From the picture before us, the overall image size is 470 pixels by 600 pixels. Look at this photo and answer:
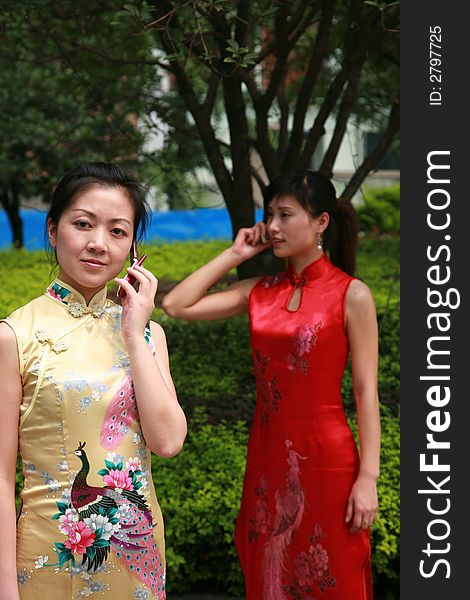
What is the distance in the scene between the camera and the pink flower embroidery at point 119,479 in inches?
83.0

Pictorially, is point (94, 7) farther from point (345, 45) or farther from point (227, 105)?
point (345, 45)

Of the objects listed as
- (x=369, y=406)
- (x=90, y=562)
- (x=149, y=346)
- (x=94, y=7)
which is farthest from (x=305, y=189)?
(x=94, y=7)

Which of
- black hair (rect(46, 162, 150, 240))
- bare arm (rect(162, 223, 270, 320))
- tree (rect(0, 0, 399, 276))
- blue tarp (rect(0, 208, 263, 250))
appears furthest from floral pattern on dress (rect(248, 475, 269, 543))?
blue tarp (rect(0, 208, 263, 250))

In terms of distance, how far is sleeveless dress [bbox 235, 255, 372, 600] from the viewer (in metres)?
2.95

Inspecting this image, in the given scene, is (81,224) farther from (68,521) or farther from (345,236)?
(345,236)

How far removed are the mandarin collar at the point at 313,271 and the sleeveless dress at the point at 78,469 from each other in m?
1.06

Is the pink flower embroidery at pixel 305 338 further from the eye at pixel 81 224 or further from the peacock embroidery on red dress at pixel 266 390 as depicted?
the eye at pixel 81 224

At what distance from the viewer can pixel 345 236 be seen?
3217 mm

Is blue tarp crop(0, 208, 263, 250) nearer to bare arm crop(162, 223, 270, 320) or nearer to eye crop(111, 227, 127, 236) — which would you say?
bare arm crop(162, 223, 270, 320)

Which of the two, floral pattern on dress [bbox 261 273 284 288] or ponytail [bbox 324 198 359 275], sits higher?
ponytail [bbox 324 198 359 275]

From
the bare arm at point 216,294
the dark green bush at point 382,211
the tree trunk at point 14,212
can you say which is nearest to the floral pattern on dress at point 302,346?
the bare arm at point 216,294

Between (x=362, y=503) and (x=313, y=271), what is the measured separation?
2.55 feet

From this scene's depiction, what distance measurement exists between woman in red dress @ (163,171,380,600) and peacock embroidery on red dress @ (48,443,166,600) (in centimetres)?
91

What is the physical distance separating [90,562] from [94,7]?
4.08 m
